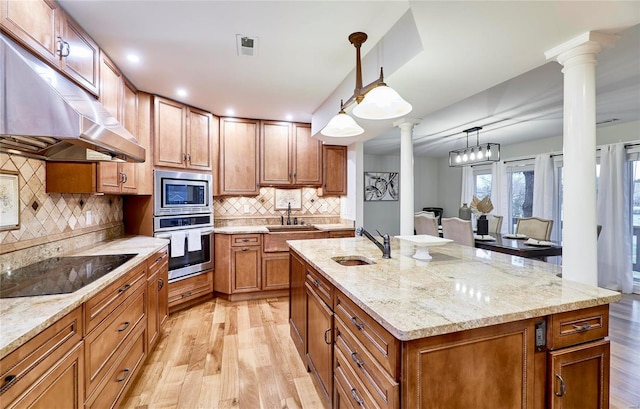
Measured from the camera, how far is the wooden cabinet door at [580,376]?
3.79ft

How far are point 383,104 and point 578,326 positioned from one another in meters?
1.33

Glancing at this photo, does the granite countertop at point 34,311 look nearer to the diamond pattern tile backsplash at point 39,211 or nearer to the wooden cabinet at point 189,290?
the diamond pattern tile backsplash at point 39,211

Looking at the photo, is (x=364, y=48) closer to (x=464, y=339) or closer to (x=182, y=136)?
(x=464, y=339)

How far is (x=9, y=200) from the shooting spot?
64.1 inches

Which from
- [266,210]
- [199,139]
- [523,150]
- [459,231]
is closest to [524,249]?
[459,231]

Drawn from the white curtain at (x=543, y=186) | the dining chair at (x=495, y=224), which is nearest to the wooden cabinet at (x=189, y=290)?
the dining chair at (x=495, y=224)

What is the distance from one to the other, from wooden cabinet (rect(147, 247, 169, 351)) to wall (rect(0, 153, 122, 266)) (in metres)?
0.57

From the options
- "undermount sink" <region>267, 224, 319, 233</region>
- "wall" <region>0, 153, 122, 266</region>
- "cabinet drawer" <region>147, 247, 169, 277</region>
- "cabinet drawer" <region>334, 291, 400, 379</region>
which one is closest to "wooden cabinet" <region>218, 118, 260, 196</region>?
"undermount sink" <region>267, 224, 319, 233</region>

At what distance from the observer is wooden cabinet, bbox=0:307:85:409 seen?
3.00 ft

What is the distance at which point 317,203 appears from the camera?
14.9ft

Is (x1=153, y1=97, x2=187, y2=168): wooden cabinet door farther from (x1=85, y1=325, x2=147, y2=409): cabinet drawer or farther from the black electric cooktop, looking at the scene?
Result: (x1=85, y1=325, x2=147, y2=409): cabinet drawer

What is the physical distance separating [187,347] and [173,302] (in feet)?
2.64

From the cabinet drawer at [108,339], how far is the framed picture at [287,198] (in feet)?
8.34

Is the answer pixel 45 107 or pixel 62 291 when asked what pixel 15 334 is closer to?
pixel 62 291
